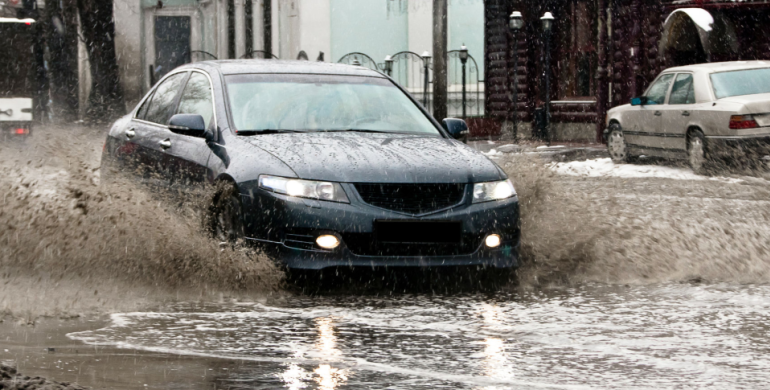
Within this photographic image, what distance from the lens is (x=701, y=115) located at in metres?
16.7

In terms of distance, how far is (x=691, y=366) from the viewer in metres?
5.22

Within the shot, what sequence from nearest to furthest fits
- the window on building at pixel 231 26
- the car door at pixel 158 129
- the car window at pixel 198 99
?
the car window at pixel 198 99 < the car door at pixel 158 129 < the window on building at pixel 231 26

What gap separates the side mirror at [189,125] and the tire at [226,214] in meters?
0.56

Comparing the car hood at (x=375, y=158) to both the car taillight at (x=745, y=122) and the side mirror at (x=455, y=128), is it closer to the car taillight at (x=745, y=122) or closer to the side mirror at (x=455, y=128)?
Answer: the side mirror at (x=455, y=128)

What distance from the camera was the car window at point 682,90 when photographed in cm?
1745

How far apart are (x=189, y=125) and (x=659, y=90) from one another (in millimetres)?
12048

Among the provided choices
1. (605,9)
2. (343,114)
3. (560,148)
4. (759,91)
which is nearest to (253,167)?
(343,114)

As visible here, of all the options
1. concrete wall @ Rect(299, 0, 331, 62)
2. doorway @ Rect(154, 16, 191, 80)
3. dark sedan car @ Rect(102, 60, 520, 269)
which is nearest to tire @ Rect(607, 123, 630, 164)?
dark sedan car @ Rect(102, 60, 520, 269)

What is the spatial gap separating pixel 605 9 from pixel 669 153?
9.09 meters

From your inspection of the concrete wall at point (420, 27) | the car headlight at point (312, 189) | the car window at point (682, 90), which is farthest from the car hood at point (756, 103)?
the concrete wall at point (420, 27)

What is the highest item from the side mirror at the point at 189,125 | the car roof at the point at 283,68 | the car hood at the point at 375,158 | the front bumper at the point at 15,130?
the car roof at the point at 283,68

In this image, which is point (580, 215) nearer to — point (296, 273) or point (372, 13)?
point (296, 273)

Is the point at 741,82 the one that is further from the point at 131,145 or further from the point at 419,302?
the point at 419,302

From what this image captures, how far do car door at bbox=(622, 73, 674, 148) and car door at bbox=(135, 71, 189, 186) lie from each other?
1026 centimetres
